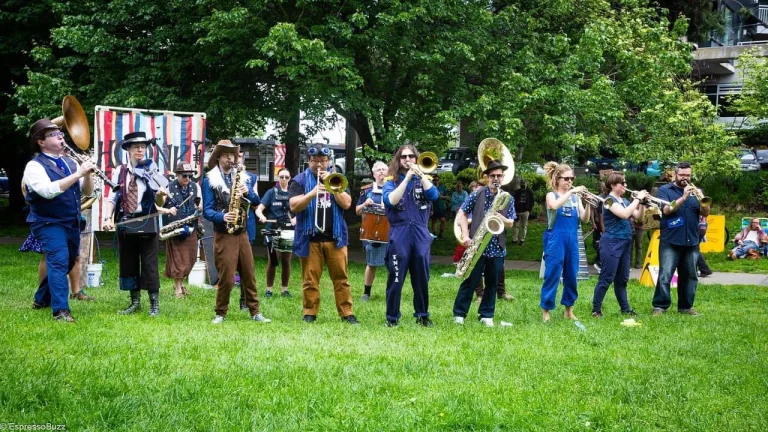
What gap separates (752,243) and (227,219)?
13890 mm

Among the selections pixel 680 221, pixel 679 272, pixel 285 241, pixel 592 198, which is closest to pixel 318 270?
pixel 285 241

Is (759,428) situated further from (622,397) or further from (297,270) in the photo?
(297,270)

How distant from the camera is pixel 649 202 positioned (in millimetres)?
10328

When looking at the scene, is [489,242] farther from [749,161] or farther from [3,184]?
[3,184]

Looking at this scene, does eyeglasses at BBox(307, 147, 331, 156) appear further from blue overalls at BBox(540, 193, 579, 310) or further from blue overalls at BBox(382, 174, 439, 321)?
blue overalls at BBox(540, 193, 579, 310)

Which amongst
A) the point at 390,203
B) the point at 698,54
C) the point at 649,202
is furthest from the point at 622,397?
the point at 698,54

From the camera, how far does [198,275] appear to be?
1288 cm

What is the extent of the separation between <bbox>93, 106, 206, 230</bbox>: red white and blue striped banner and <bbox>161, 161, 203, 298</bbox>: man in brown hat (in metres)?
2.82

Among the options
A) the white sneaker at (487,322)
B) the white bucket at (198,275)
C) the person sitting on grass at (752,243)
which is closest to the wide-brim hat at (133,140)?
the white bucket at (198,275)

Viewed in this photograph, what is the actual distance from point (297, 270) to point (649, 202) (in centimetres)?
815

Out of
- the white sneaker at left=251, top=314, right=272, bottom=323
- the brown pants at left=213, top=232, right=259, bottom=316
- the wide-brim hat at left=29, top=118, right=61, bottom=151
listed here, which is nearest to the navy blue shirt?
the white sneaker at left=251, top=314, right=272, bottom=323

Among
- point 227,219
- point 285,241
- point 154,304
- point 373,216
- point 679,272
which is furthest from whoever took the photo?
point 373,216

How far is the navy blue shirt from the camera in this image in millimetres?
10500

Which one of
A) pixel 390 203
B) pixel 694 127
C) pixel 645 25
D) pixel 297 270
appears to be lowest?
pixel 297 270
